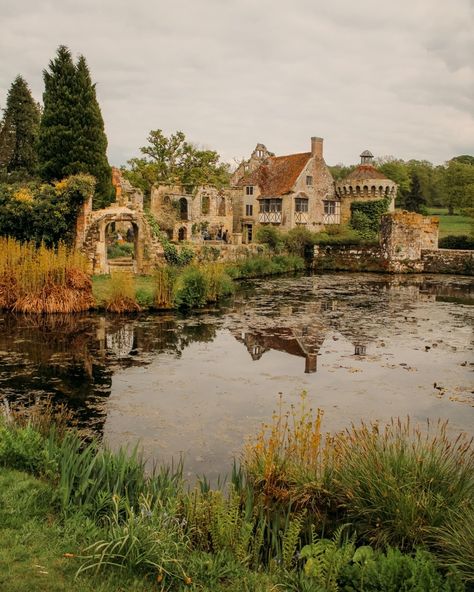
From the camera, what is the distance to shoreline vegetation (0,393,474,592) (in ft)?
14.2

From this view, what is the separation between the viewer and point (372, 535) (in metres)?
5.43

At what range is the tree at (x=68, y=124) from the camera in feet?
93.4

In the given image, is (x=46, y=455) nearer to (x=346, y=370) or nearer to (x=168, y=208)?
(x=346, y=370)

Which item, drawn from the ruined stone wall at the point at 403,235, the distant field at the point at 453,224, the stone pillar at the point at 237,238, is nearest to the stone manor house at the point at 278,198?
the stone pillar at the point at 237,238

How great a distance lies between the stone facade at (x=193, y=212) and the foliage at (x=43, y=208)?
14.6 meters

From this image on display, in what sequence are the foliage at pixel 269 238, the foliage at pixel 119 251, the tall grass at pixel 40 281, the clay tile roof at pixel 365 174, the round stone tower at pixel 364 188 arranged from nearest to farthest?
the tall grass at pixel 40 281 < the foliage at pixel 119 251 < the foliage at pixel 269 238 < the round stone tower at pixel 364 188 < the clay tile roof at pixel 365 174

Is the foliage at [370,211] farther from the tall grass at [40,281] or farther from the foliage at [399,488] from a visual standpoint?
the foliage at [399,488]

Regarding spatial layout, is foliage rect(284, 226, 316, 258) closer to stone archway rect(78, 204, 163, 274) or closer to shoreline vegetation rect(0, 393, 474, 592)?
stone archway rect(78, 204, 163, 274)

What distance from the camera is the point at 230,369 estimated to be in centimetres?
1224

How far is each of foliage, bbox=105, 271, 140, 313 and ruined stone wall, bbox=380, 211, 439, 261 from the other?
816 inches

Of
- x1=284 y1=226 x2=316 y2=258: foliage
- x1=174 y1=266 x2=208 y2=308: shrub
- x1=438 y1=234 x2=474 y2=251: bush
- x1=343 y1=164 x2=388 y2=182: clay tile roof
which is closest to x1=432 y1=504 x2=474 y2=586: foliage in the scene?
x1=174 y1=266 x2=208 y2=308: shrub

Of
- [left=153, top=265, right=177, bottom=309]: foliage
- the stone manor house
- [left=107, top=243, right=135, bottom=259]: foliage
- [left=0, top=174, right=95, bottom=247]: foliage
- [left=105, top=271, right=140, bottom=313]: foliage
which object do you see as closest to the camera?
[left=105, top=271, right=140, bottom=313]: foliage

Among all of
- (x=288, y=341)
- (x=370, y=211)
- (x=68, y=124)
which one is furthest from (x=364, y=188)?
(x=288, y=341)

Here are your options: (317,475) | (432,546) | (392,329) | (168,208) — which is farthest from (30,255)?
(168,208)
